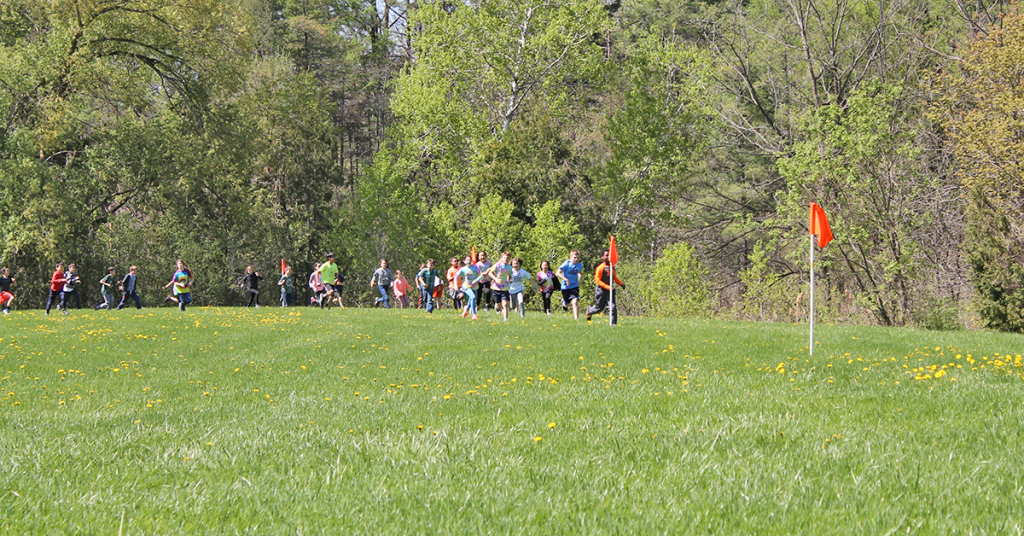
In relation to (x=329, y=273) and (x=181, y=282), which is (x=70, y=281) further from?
(x=329, y=273)

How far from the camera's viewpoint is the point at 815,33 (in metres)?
37.4

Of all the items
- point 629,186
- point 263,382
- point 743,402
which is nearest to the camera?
point 743,402

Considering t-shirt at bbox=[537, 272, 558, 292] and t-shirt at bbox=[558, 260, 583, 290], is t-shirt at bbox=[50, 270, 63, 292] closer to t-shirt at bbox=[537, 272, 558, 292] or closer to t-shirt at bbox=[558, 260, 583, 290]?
t-shirt at bbox=[537, 272, 558, 292]

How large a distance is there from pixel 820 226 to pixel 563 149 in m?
27.1

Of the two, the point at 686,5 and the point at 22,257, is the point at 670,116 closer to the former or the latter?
the point at 686,5

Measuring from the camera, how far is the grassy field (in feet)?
14.2

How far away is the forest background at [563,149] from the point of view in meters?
28.2

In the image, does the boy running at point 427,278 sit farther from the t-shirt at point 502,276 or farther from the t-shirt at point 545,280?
the t-shirt at point 502,276

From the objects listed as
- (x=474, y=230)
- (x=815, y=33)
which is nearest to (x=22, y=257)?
(x=474, y=230)

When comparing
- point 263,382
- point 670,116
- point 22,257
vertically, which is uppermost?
point 670,116

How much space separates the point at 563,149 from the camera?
39.1 meters

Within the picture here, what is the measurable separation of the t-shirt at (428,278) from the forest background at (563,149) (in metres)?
9.70

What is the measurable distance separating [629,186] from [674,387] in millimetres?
33447

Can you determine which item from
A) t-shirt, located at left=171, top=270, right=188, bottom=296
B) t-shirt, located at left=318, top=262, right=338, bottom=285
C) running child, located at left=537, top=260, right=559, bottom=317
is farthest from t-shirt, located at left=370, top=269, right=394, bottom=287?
Answer: running child, located at left=537, top=260, right=559, bottom=317
